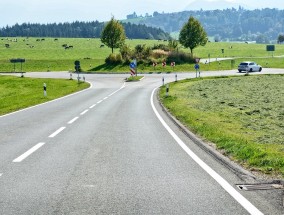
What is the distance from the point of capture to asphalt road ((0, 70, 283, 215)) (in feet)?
16.0

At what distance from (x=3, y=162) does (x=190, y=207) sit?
4.32 m

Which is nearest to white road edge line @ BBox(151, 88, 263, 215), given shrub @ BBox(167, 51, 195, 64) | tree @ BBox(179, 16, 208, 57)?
shrub @ BBox(167, 51, 195, 64)

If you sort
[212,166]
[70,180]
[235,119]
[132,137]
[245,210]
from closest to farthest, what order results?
[245,210] → [70,180] → [212,166] → [132,137] → [235,119]

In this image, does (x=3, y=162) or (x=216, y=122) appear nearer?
(x=3, y=162)

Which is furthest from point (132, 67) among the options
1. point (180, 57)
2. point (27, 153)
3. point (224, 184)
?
point (224, 184)

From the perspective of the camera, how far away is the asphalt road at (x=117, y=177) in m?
4.87

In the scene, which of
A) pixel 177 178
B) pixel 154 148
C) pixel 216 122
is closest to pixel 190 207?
pixel 177 178

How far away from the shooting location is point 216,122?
521 inches

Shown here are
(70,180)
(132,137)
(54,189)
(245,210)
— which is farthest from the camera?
(132,137)

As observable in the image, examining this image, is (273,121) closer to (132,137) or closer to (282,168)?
(132,137)

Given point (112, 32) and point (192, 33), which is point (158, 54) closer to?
point (192, 33)

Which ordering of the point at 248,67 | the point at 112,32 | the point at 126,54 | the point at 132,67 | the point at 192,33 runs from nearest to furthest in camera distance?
the point at 132,67, the point at 248,67, the point at 126,54, the point at 192,33, the point at 112,32

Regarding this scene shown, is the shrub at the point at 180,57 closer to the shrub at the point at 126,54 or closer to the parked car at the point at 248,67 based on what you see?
the shrub at the point at 126,54

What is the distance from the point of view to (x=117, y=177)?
20.7ft
